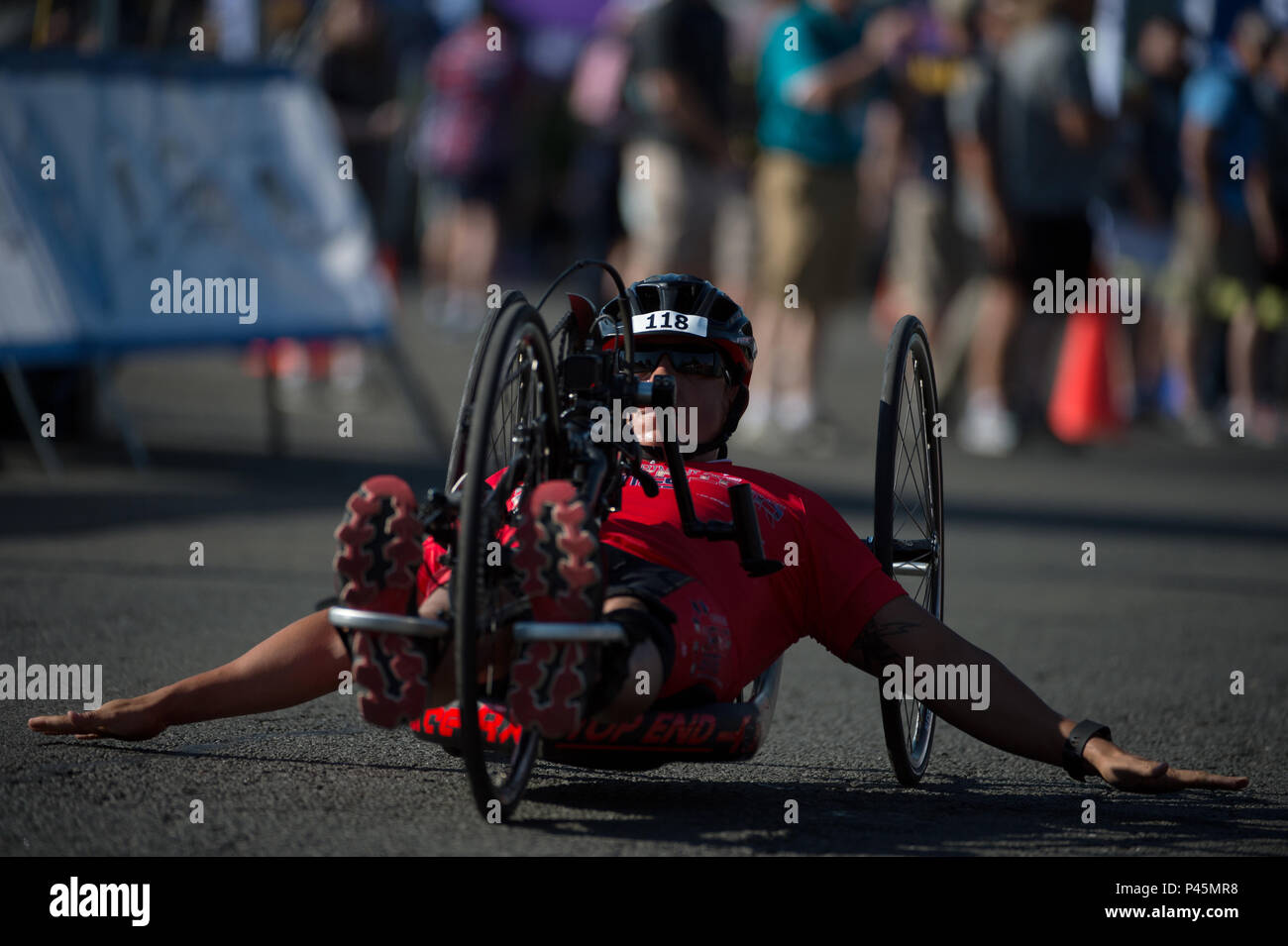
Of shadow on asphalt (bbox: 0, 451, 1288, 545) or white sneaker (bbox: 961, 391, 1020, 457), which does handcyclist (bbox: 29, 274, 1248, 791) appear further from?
white sneaker (bbox: 961, 391, 1020, 457)

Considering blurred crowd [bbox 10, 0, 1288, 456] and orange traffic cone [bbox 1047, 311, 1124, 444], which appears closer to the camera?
blurred crowd [bbox 10, 0, 1288, 456]

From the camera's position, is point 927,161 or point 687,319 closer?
point 687,319

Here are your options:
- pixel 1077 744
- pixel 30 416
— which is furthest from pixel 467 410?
pixel 30 416

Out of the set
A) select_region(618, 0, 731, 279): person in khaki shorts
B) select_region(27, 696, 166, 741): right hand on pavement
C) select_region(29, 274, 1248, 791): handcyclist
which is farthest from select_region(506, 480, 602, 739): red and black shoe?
select_region(618, 0, 731, 279): person in khaki shorts

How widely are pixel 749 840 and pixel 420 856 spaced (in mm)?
642

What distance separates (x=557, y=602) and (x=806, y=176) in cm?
732

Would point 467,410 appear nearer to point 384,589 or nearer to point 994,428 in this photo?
point 384,589

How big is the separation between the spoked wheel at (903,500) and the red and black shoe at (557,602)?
33.2 inches

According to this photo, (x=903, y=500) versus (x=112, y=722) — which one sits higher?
(x=903, y=500)

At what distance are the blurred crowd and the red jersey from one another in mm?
5648

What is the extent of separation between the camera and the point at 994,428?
10.6 m

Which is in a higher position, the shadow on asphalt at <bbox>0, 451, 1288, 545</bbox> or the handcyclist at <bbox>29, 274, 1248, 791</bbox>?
the shadow on asphalt at <bbox>0, 451, 1288, 545</bbox>

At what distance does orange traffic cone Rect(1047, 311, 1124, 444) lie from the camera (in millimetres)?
11969
